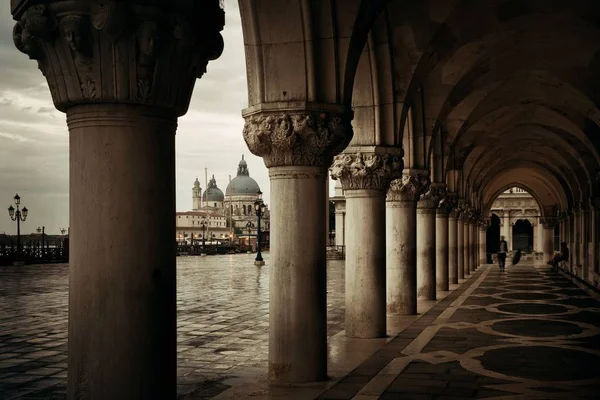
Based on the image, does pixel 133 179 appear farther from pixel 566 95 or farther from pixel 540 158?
pixel 540 158

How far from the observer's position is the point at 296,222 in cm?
918

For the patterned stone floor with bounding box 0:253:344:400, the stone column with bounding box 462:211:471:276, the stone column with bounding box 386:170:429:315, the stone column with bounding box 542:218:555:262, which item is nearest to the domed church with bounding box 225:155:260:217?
the stone column with bounding box 542:218:555:262

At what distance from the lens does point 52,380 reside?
9.01 metres

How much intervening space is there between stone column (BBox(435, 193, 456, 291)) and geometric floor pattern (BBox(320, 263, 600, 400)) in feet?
16.4

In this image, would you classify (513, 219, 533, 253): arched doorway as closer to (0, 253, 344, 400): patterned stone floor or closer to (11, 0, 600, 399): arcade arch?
(0, 253, 344, 400): patterned stone floor

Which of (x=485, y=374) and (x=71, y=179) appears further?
(x=485, y=374)

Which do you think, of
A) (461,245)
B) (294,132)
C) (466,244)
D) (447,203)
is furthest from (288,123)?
(466,244)

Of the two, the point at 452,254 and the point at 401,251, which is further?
the point at 452,254

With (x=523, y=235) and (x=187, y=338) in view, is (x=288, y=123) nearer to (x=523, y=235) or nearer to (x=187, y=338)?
(x=187, y=338)

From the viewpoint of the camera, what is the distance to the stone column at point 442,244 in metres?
23.6

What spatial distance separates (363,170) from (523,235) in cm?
6915

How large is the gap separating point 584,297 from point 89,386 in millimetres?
18959

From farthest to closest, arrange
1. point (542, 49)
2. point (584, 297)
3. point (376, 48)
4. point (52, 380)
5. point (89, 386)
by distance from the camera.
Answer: point (584, 297) → point (542, 49) → point (376, 48) → point (52, 380) → point (89, 386)

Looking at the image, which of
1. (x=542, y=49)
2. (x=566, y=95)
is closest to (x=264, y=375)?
(x=542, y=49)
